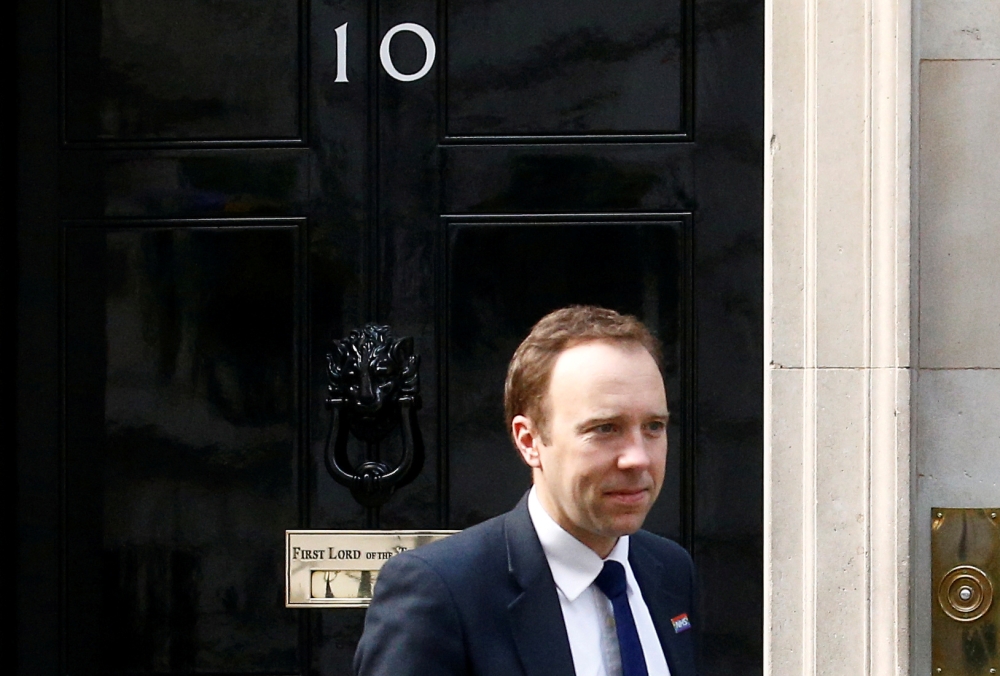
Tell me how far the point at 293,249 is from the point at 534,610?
220cm

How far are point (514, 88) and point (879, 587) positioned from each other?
68.6 inches

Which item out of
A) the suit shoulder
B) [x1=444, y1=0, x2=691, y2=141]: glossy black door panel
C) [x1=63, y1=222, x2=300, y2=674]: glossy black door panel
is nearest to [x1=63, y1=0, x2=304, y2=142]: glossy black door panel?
[x1=63, y1=222, x2=300, y2=674]: glossy black door panel

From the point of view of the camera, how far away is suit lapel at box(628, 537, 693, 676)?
7.24 ft

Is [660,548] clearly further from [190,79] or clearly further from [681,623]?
[190,79]

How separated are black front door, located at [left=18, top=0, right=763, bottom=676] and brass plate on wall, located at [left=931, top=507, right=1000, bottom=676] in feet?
2.04

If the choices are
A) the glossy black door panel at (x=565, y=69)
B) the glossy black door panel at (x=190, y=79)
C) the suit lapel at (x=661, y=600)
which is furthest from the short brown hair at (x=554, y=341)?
the glossy black door panel at (x=190, y=79)

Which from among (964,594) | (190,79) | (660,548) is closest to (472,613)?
(660,548)

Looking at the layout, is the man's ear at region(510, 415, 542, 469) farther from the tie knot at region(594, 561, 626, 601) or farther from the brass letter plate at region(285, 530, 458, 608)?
the brass letter plate at region(285, 530, 458, 608)

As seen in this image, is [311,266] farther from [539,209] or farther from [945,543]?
[945,543]

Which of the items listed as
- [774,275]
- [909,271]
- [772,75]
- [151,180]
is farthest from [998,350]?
[151,180]

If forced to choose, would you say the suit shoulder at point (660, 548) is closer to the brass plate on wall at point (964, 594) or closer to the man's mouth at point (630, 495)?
the man's mouth at point (630, 495)

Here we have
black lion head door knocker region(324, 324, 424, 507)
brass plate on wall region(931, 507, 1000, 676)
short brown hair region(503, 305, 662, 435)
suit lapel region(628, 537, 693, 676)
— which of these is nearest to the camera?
short brown hair region(503, 305, 662, 435)

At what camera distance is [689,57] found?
4039 millimetres

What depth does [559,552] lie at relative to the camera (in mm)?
2113
